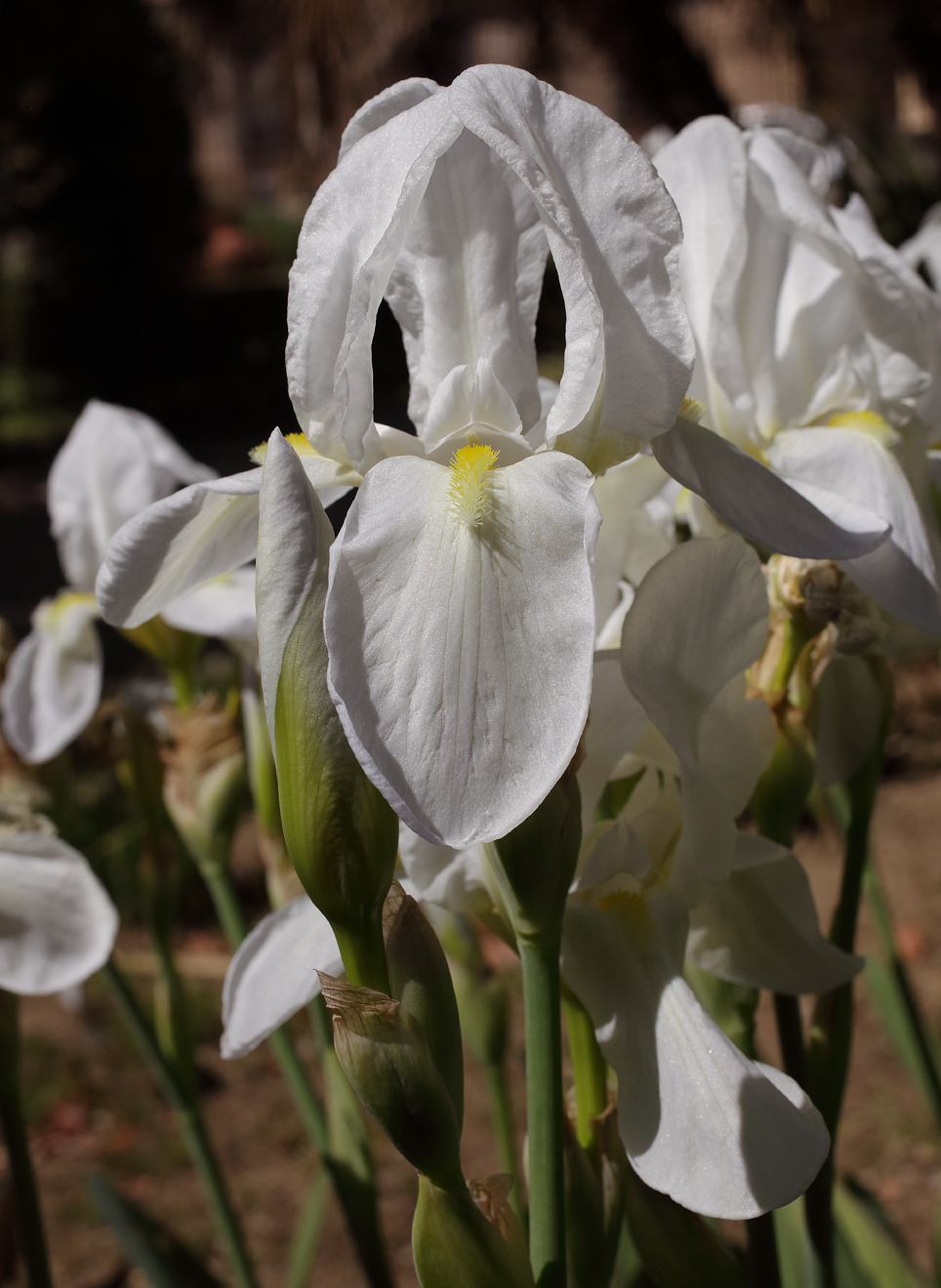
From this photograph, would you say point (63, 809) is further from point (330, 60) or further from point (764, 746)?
point (330, 60)

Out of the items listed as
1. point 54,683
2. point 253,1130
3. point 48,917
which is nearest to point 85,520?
point 54,683

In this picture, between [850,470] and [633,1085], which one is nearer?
[633,1085]

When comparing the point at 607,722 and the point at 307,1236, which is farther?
the point at 307,1236

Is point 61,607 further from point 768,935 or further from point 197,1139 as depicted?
point 768,935

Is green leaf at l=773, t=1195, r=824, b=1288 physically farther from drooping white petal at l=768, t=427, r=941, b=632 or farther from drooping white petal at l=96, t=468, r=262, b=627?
drooping white petal at l=96, t=468, r=262, b=627

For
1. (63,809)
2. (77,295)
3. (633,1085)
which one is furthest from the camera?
(77,295)

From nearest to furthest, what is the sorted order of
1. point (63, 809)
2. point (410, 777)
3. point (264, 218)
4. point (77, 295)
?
point (410, 777), point (63, 809), point (77, 295), point (264, 218)

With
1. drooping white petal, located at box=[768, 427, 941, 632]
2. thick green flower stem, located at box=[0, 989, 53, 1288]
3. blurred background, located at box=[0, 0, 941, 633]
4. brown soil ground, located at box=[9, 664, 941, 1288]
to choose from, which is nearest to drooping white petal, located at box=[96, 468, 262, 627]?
drooping white petal, located at box=[768, 427, 941, 632]

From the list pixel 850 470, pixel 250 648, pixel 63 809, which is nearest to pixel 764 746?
pixel 850 470
